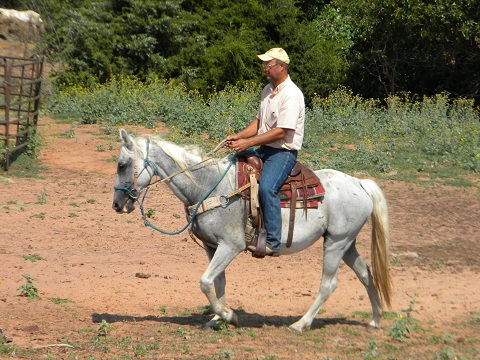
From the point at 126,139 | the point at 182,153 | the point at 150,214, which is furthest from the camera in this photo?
the point at 150,214

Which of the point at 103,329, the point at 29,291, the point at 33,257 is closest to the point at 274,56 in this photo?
the point at 103,329

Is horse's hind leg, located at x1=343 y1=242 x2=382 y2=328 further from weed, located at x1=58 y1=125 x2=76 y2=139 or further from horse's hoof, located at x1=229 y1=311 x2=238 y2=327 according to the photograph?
weed, located at x1=58 y1=125 x2=76 y2=139

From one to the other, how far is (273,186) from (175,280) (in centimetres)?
269

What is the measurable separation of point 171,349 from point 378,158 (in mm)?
9710

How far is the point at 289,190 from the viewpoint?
22.5 ft

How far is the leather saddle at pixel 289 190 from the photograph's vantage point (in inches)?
263

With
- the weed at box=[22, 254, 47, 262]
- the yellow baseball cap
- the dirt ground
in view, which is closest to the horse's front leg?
the dirt ground

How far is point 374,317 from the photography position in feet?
24.3

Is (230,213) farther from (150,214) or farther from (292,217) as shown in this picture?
(150,214)

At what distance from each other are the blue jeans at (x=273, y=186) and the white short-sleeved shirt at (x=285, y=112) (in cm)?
9

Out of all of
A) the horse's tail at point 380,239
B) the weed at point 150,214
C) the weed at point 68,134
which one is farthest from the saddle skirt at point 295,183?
the weed at point 68,134

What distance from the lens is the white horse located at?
6.54 m

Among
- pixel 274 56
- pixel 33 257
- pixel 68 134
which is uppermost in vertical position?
pixel 274 56

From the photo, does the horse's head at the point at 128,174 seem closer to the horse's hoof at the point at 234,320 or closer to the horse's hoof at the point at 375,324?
the horse's hoof at the point at 234,320
